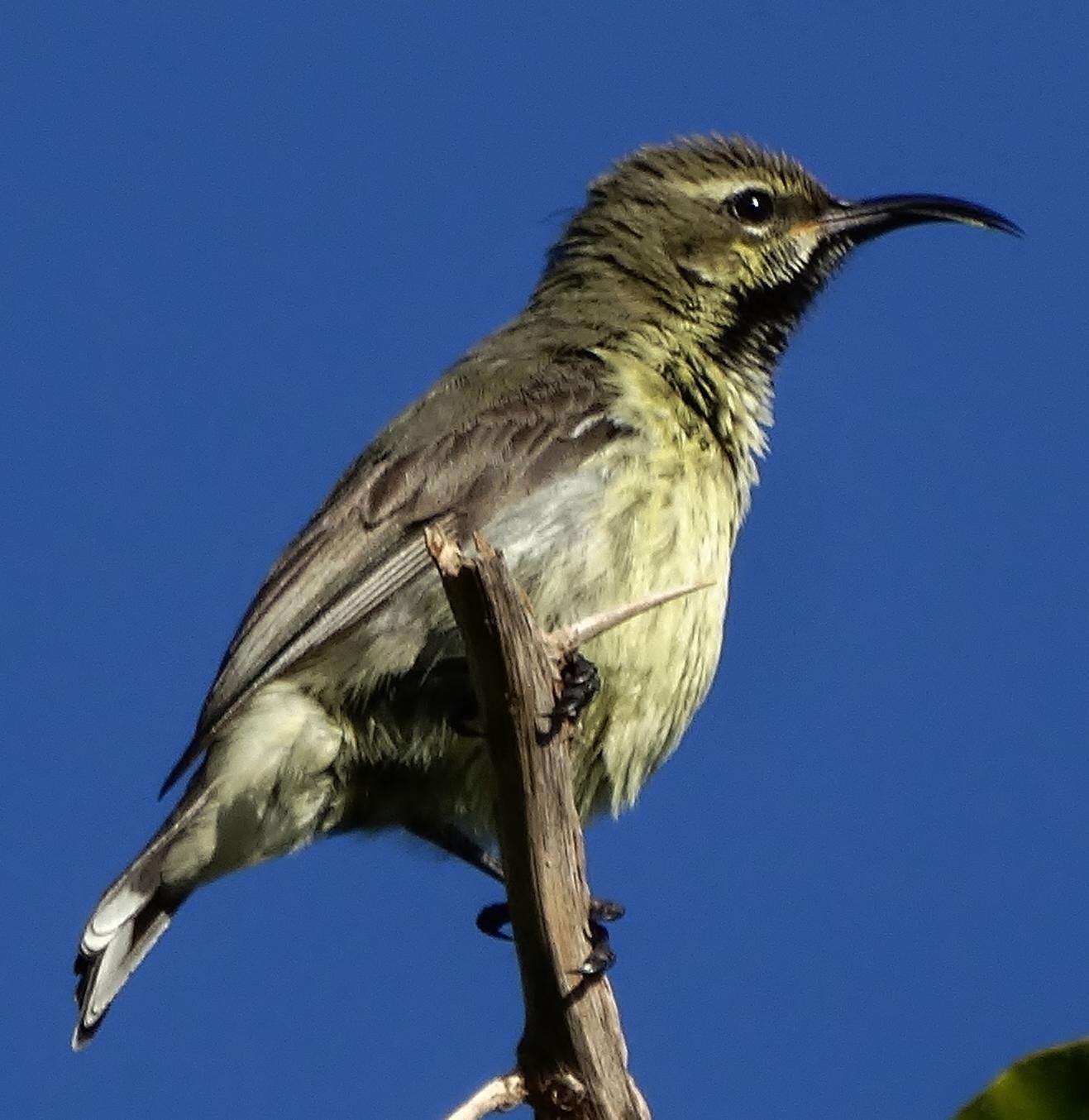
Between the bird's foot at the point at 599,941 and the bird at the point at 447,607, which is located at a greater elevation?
the bird at the point at 447,607

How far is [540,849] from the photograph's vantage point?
412cm

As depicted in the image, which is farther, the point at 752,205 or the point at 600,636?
the point at 752,205

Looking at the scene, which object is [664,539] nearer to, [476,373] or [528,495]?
[528,495]

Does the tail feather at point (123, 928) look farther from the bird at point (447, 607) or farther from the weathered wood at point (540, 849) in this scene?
the weathered wood at point (540, 849)

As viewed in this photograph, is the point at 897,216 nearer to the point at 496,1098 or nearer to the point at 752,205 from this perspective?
the point at 752,205

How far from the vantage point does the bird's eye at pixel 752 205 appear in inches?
273

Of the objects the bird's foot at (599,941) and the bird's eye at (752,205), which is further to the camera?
the bird's eye at (752,205)

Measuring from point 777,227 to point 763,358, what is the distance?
0.64 m

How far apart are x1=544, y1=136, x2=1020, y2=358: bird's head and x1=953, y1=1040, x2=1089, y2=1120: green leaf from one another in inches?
158

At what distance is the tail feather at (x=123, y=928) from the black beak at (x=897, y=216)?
315 centimetres

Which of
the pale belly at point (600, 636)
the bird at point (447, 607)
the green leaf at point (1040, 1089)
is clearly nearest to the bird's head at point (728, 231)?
the bird at point (447, 607)

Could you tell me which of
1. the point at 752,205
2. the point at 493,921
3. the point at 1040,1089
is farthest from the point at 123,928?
the point at 752,205

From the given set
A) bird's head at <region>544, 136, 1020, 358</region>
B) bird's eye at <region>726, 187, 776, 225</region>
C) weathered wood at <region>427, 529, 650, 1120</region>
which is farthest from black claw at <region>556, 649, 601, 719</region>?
bird's eye at <region>726, 187, 776, 225</region>

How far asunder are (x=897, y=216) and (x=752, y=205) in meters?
0.56
